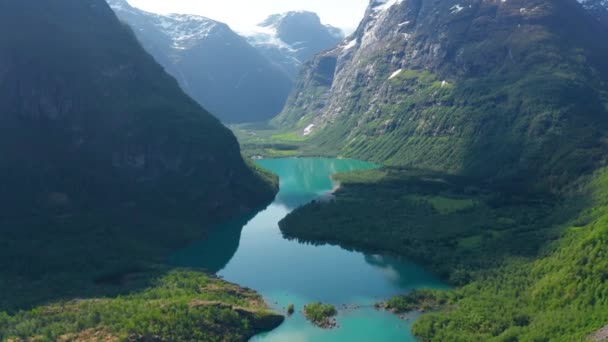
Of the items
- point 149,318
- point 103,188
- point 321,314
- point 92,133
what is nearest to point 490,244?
point 321,314

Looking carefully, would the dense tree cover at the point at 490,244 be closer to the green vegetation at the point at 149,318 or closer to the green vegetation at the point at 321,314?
the green vegetation at the point at 321,314

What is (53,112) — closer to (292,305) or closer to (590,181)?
(292,305)

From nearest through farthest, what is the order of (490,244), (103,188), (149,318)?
(149,318) → (490,244) → (103,188)

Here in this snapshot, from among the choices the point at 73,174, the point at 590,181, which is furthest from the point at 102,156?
the point at 590,181

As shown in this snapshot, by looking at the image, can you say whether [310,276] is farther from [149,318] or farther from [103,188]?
[103,188]

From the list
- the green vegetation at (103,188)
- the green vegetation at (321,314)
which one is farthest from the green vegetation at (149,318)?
the green vegetation at (321,314)

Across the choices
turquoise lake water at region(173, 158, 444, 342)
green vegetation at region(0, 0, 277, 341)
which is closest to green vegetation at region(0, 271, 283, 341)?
green vegetation at region(0, 0, 277, 341)

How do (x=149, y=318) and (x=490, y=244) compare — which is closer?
(x=149, y=318)
